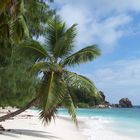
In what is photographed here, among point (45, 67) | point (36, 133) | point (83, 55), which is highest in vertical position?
point (83, 55)

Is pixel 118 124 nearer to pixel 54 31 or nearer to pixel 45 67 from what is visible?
pixel 54 31

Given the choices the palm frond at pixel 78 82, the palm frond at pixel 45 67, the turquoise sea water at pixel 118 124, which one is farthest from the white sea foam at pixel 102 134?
the palm frond at pixel 45 67

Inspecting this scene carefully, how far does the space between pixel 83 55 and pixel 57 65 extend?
156 centimetres

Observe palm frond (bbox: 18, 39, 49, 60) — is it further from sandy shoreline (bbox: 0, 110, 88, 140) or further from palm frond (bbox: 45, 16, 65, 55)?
sandy shoreline (bbox: 0, 110, 88, 140)

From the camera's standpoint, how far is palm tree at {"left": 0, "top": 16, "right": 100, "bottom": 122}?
756 inches

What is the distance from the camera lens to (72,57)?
20.7 meters

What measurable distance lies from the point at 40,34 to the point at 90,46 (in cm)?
402

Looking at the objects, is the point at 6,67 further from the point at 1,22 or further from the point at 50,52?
the point at 1,22

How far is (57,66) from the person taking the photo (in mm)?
19875

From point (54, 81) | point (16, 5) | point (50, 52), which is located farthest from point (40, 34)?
point (16, 5)

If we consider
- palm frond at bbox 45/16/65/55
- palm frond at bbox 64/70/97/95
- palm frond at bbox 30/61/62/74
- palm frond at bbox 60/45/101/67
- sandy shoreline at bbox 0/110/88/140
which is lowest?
sandy shoreline at bbox 0/110/88/140

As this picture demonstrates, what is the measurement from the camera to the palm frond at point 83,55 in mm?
20641

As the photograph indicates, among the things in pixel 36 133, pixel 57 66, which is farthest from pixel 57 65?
pixel 36 133

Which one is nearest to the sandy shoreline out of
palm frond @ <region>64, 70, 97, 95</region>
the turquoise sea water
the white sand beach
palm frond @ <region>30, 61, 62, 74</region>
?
the white sand beach
